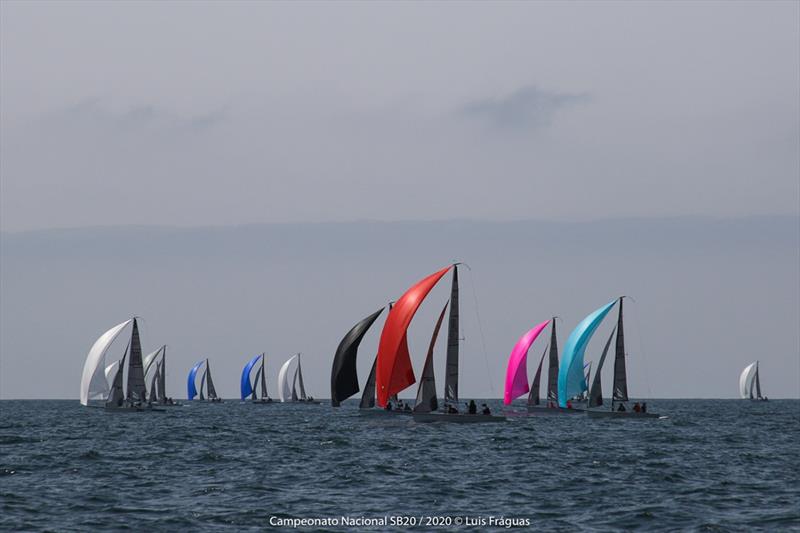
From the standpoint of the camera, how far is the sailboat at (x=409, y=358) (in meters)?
58.3

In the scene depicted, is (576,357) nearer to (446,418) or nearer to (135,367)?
(446,418)

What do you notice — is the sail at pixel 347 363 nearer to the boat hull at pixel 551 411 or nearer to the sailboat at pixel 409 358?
the sailboat at pixel 409 358

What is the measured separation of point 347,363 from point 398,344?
50.5 feet

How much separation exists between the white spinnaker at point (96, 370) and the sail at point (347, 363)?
989 inches

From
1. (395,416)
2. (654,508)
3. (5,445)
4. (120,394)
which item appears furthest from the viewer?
(120,394)

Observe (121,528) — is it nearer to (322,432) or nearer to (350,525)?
(350,525)

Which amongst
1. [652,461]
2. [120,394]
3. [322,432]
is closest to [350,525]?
[652,461]

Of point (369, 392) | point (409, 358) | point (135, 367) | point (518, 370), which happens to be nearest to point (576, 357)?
point (518, 370)

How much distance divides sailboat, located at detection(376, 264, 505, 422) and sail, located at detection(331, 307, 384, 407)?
524 inches

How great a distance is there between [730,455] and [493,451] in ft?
32.2

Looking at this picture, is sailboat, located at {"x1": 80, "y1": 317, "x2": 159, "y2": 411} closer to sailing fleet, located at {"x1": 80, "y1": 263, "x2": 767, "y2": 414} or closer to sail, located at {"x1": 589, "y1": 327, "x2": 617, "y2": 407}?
sailing fleet, located at {"x1": 80, "y1": 263, "x2": 767, "y2": 414}

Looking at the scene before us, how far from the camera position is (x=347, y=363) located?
74250 mm

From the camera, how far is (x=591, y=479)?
35969 mm

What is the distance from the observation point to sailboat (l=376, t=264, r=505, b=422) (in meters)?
58.3
